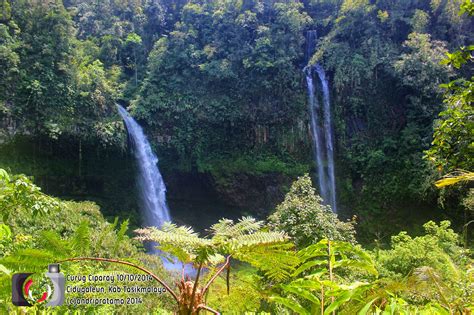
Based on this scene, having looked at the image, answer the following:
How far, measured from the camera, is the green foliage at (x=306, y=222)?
723cm

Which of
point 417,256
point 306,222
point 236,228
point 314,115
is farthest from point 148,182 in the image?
point 236,228

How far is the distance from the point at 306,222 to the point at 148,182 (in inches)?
396

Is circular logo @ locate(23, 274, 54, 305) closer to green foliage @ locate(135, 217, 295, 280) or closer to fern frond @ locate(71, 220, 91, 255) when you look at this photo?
fern frond @ locate(71, 220, 91, 255)

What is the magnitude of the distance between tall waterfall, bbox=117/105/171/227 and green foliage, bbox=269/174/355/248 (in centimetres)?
905

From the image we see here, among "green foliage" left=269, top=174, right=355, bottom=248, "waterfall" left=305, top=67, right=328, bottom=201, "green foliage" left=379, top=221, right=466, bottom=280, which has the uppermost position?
"waterfall" left=305, top=67, right=328, bottom=201

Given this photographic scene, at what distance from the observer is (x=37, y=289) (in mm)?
1942

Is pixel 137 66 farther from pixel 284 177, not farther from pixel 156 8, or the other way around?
pixel 284 177

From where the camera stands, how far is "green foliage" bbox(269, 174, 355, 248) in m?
7.23

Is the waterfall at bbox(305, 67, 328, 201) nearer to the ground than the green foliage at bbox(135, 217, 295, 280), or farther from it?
farther from it

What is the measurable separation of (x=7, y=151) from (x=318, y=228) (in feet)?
41.1

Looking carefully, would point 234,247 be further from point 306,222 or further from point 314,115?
point 314,115

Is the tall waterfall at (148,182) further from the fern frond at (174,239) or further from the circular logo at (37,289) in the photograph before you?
the fern frond at (174,239)

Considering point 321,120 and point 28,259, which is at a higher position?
point 321,120

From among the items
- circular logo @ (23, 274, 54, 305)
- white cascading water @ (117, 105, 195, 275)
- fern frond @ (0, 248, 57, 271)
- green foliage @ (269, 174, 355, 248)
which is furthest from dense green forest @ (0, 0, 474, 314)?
fern frond @ (0, 248, 57, 271)
